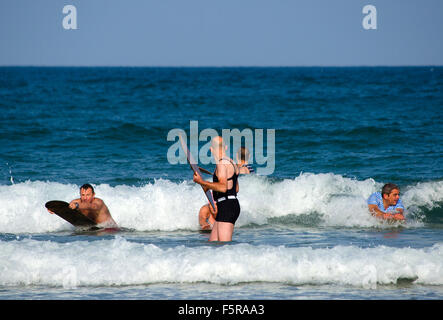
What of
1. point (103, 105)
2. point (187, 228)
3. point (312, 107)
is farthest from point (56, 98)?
point (187, 228)

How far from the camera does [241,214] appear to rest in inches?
440

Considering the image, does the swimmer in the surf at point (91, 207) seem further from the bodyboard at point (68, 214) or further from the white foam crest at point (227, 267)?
the white foam crest at point (227, 267)

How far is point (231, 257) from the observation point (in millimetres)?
7406

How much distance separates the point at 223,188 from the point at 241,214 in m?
3.75

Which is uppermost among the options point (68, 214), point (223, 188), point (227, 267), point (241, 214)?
point (223, 188)

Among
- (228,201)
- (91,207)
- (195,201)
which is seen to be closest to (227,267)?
(228,201)

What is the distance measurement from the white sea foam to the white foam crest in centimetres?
303

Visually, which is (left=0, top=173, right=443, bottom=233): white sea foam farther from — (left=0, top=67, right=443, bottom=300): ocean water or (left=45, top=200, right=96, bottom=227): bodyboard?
(left=45, top=200, right=96, bottom=227): bodyboard

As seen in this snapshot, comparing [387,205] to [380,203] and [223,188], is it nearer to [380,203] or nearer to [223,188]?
[380,203]

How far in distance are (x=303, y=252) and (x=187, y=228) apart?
11.6ft

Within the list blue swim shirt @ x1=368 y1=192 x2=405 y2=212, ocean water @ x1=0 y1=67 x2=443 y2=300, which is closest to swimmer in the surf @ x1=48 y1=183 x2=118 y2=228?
ocean water @ x1=0 y1=67 x2=443 y2=300

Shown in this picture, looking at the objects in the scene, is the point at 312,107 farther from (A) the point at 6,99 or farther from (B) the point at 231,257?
(B) the point at 231,257

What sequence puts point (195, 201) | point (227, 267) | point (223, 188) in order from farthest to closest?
point (195, 201) → point (223, 188) → point (227, 267)

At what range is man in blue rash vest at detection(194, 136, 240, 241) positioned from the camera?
748 cm
